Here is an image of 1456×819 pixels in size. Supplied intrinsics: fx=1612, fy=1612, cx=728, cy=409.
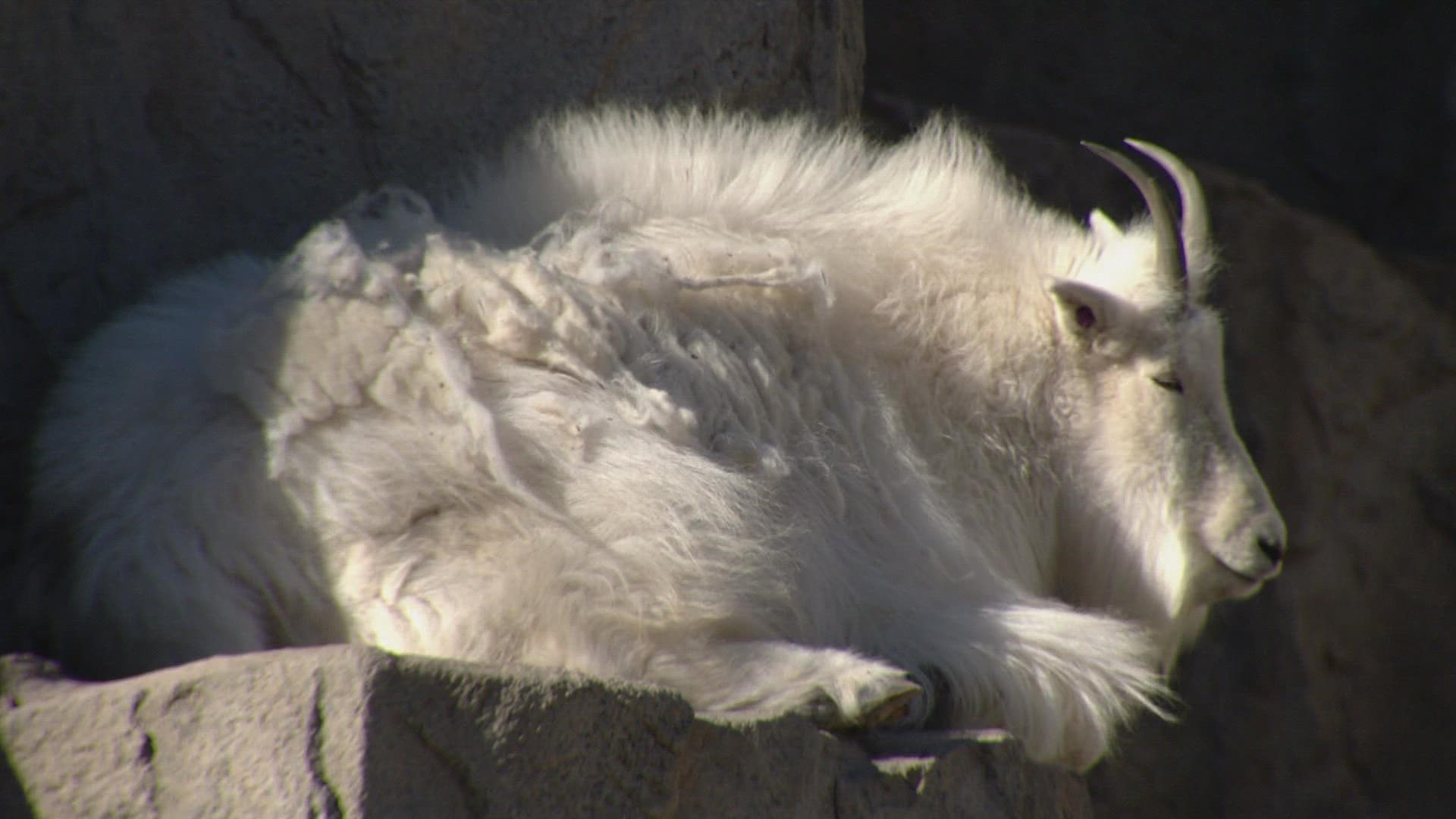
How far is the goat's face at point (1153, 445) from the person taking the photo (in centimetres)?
332

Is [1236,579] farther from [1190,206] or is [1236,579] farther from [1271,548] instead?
[1190,206]

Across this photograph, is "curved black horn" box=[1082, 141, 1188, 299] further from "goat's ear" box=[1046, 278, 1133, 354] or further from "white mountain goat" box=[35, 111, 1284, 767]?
"goat's ear" box=[1046, 278, 1133, 354]

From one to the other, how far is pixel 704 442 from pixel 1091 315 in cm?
103

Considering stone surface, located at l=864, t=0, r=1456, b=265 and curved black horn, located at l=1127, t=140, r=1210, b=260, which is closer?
curved black horn, located at l=1127, t=140, r=1210, b=260

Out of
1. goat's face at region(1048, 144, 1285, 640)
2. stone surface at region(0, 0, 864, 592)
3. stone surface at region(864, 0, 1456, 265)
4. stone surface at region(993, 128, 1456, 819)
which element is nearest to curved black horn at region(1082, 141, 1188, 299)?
goat's face at region(1048, 144, 1285, 640)

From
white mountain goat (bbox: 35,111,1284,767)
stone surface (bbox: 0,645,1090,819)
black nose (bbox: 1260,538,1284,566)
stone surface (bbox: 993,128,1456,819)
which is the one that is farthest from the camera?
stone surface (bbox: 993,128,1456,819)

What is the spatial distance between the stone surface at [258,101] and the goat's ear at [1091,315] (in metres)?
1.23

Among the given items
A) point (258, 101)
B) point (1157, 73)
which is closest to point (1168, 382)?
point (258, 101)

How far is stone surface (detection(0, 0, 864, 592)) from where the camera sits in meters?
3.10

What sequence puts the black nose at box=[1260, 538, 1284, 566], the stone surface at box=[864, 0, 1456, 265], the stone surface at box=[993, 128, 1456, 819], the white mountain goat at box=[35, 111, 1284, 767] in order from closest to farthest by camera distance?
the white mountain goat at box=[35, 111, 1284, 767] → the black nose at box=[1260, 538, 1284, 566] → the stone surface at box=[993, 128, 1456, 819] → the stone surface at box=[864, 0, 1456, 265]

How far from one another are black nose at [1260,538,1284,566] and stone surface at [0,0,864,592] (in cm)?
164

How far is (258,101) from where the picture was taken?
3520 mm

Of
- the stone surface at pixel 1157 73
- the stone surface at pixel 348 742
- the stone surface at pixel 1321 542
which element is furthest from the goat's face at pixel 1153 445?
the stone surface at pixel 1157 73

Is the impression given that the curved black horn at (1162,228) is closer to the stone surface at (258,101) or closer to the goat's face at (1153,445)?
the goat's face at (1153,445)
